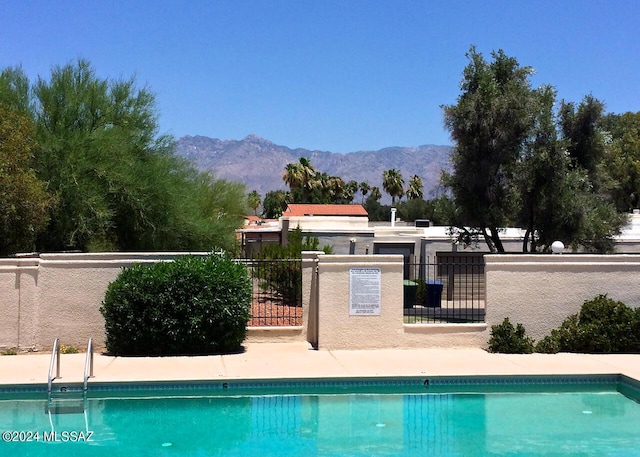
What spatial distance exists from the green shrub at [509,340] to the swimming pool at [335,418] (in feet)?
6.86

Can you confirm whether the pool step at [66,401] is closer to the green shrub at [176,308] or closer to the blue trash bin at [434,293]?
the green shrub at [176,308]

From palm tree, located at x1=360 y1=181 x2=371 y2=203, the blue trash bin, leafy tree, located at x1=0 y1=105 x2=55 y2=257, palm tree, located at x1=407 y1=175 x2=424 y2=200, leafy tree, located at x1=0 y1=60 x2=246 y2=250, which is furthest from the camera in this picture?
palm tree, located at x1=360 y1=181 x2=371 y2=203

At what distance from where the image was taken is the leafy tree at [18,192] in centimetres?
1465

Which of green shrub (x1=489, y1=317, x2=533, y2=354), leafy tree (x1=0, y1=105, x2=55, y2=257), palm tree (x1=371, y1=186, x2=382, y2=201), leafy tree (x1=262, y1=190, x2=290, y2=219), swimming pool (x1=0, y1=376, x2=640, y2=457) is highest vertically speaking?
palm tree (x1=371, y1=186, x2=382, y2=201)

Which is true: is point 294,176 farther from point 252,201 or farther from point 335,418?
point 335,418

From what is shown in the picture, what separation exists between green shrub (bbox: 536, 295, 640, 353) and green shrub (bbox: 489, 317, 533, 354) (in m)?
0.30

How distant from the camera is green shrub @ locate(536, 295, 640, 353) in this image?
14.5 meters

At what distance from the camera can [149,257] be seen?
1429 cm

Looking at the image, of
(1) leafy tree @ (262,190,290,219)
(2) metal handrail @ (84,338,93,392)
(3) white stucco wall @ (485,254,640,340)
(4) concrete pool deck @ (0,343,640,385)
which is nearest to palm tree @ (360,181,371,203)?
(1) leafy tree @ (262,190,290,219)

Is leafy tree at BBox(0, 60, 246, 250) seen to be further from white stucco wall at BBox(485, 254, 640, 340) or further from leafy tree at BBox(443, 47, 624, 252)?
white stucco wall at BBox(485, 254, 640, 340)

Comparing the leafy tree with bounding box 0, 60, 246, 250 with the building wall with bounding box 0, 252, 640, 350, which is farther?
the leafy tree with bounding box 0, 60, 246, 250

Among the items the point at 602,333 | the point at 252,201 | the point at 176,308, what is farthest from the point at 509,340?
the point at 252,201

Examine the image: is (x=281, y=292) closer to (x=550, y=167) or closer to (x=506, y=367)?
(x=550, y=167)

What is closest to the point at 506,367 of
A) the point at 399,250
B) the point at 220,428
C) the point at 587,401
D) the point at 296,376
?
the point at 587,401
